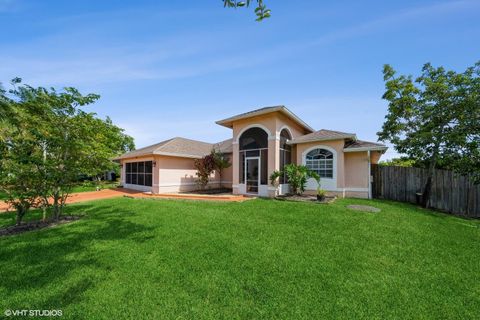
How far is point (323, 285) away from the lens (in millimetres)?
3477

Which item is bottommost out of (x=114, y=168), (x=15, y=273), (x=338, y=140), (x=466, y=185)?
(x=15, y=273)

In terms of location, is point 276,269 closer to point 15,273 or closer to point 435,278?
point 435,278

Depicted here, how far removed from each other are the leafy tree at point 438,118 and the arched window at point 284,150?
6158mm

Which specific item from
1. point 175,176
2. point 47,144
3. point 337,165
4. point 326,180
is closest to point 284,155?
point 326,180

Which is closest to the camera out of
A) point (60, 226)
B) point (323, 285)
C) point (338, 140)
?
point (323, 285)

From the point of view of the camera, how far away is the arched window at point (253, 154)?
12.9 m

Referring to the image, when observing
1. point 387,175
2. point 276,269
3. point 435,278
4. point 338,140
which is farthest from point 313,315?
point 387,175

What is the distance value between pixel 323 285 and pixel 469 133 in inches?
500

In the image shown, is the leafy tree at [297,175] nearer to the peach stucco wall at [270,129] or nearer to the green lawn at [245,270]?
the peach stucco wall at [270,129]

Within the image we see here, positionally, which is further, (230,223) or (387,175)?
(387,175)

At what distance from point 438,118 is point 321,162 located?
643cm

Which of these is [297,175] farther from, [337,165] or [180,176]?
[180,176]

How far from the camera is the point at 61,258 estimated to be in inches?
178

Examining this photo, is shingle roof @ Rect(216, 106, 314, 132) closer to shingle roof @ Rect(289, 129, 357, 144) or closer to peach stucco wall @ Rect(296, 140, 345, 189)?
shingle roof @ Rect(289, 129, 357, 144)
